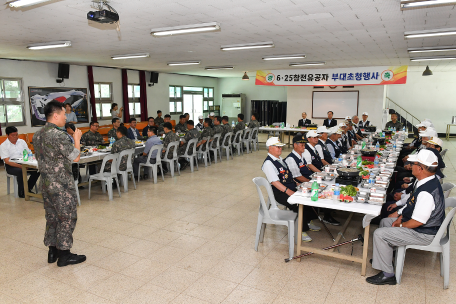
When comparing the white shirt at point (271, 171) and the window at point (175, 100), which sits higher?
the window at point (175, 100)

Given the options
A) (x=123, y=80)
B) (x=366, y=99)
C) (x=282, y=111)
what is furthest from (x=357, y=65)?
(x=123, y=80)

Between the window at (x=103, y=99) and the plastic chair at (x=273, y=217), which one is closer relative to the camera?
the plastic chair at (x=273, y=217)

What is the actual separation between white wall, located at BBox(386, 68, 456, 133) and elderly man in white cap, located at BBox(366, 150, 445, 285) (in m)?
14.2

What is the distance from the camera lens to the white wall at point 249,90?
1794cm

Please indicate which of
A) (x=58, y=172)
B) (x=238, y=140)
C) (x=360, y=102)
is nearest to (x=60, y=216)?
(x=58, y=172)

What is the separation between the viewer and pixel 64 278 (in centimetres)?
334

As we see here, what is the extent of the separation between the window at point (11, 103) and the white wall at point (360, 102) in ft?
33.5

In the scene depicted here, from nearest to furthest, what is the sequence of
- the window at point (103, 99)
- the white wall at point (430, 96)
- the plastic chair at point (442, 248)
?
1. the plastic chair at point (442, 248)
2. the window at point (103, 99)
3. the white wall at point (430, 96)

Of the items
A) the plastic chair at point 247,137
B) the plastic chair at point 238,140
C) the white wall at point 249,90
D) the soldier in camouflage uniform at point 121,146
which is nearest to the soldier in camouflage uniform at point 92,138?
the soldier in camouflage uniform at point 121,146

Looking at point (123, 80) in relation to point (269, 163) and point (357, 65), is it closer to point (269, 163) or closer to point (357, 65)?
point (357, 65)

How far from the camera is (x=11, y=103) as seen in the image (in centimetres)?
955

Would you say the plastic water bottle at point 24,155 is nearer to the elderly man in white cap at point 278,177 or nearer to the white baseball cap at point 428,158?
the elderly man in white cap at point 278,177

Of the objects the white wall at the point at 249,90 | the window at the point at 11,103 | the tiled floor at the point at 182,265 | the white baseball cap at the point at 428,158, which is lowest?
the tiled floor at the point at 182,265

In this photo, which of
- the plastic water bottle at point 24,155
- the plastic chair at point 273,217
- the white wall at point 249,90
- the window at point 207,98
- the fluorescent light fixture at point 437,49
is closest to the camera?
the plastic chair at point 273,217
